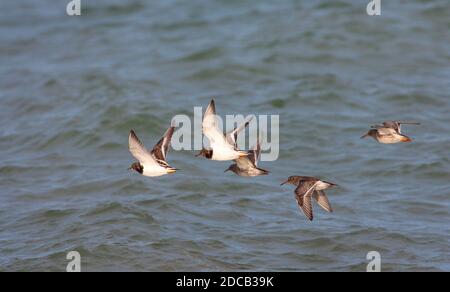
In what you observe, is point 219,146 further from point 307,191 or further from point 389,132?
point 389,132

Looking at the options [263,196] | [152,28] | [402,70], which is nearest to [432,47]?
[402,70]

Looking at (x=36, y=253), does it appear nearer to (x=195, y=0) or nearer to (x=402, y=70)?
(x=402, y=70)

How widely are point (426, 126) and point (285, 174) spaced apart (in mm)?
3052

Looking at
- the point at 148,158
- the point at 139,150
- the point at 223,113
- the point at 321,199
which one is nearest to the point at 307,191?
the point at 321,199

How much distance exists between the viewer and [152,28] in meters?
21.4

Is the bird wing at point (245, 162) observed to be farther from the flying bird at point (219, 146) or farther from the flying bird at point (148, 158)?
the flying bird at point (148, 158)

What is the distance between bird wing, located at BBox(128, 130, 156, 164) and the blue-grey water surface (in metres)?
1.75

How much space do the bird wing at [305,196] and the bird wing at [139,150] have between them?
5.31 feet

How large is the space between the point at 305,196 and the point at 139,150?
1877 mm

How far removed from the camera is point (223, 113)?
16156 millimetres

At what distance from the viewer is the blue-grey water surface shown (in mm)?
11047

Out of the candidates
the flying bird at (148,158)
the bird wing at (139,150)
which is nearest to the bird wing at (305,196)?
the flying bird at (148,158)

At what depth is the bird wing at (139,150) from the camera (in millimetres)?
9047

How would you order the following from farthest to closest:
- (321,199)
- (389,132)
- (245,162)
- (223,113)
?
(223,113) → (321,199) → (389,132) → (245,162)
